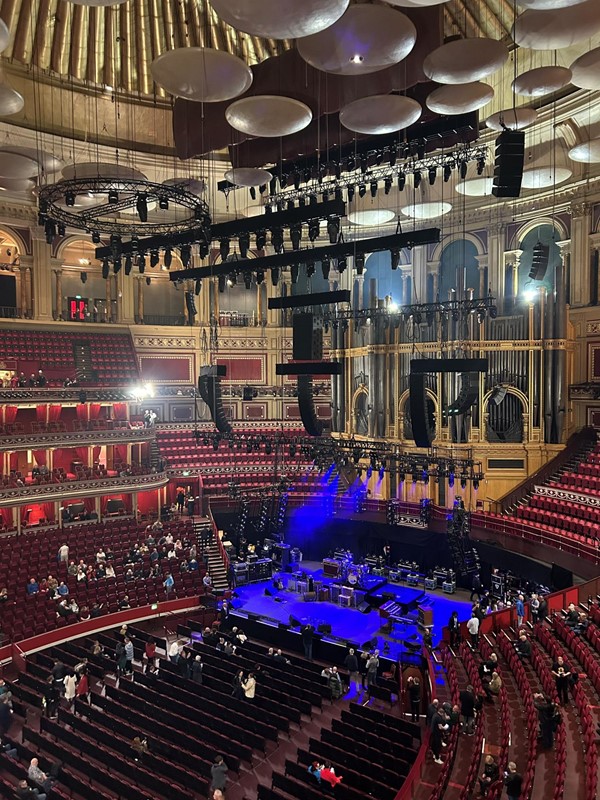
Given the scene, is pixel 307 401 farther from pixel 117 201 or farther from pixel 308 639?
pixel 117 201

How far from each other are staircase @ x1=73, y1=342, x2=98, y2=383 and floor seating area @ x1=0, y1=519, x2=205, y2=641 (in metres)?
6.87

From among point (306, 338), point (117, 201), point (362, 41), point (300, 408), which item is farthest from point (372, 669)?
point (362, 41)

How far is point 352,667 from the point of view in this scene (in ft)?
51.1

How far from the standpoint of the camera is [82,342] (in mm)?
28266

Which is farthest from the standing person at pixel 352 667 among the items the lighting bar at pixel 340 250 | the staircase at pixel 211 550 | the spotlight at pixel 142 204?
the spotlight at pixel 142 204

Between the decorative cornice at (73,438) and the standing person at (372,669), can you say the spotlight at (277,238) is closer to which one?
the standing person at (372,669)

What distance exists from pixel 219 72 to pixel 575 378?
1757 cm

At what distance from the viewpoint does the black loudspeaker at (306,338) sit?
17.0 metres

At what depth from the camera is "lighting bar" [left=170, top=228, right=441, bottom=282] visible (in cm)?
1409

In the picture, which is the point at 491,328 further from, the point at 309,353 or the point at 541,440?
the point at 309,353

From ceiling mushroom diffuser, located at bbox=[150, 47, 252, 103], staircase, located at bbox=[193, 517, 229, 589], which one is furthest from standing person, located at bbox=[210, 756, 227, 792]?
ceiling mushroom diffuser, located at bbox=[150, 47, 252, 103]

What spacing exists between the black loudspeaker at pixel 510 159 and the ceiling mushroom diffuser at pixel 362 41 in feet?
8.04

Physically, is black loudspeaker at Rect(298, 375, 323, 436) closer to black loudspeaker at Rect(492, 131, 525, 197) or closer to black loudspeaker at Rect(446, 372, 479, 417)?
black loudspeaker at Rect(446, 372, 479, 417)

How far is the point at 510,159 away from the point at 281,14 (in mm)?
5306
